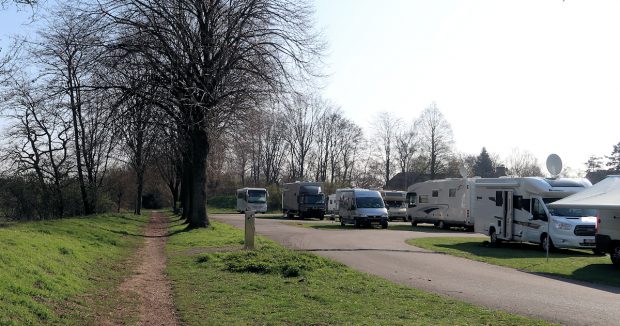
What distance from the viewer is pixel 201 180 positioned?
3192 cm

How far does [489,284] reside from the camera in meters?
14.6

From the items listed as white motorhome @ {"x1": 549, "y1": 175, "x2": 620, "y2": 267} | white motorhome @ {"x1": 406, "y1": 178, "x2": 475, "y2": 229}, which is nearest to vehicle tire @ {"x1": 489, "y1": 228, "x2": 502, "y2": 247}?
white motorhome @ {"x1": 549, "y1": 175, "x2": 620, "y2": 267}

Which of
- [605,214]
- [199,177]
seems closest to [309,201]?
[199,177]

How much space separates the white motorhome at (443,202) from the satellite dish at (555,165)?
10.6 metres

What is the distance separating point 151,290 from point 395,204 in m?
45.4

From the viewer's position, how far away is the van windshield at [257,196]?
2611 inches

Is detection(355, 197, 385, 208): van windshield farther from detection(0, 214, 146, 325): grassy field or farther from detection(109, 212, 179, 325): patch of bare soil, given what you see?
detection(0, 214, 146, 325): grassy field

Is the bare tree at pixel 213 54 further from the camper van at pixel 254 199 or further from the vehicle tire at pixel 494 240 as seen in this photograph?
the camper van at pixel 254 199

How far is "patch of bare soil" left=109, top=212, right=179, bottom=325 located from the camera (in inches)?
406

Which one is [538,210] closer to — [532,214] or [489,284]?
[532,214]

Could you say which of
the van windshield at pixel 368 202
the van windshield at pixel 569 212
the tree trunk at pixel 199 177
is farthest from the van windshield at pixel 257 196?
the van windshield at pixel 569 212

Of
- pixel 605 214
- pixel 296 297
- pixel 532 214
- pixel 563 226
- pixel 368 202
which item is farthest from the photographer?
pixel 368 202

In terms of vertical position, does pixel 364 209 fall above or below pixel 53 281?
above

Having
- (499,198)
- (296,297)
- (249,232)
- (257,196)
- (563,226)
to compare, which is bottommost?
(296,297)
